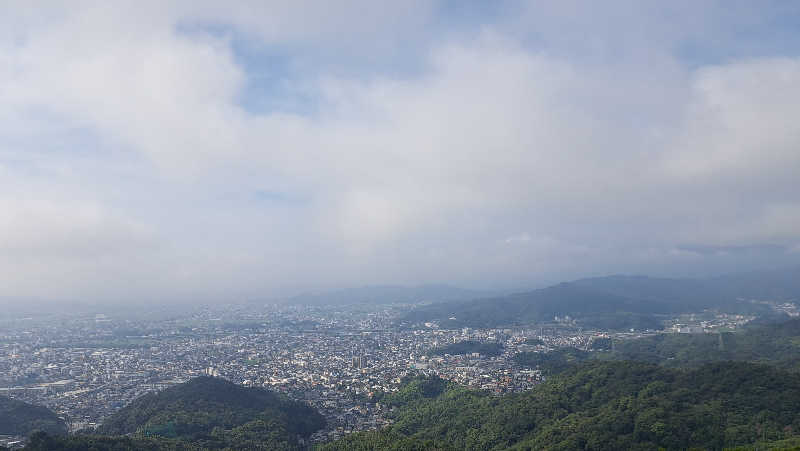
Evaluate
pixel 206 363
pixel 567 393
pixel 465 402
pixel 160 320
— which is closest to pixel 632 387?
pixel 567 393

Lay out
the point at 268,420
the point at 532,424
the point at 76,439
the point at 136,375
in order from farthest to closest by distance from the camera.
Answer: the point at 136,375, the point at 268,420, the point at 532,424, the point at 76,439

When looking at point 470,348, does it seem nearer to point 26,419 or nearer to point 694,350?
point 694,350

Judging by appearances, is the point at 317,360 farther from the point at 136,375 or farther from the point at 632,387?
the point at 632,387

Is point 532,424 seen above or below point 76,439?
below

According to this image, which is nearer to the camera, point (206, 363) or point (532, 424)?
point (532, 424)

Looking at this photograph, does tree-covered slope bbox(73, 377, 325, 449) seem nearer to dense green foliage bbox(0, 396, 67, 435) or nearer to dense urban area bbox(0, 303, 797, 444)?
dense urban area bbox(0, 303, 797, 444)

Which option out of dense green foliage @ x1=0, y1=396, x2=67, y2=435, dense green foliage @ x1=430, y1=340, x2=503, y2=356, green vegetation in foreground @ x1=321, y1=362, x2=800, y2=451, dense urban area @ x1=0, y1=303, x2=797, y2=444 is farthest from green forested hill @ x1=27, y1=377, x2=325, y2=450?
dense green foliage @ x1=430, y1=340, x2=503, y2=356

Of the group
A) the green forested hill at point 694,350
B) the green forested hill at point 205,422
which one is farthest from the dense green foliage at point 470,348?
the green forested hill at point 205,422
